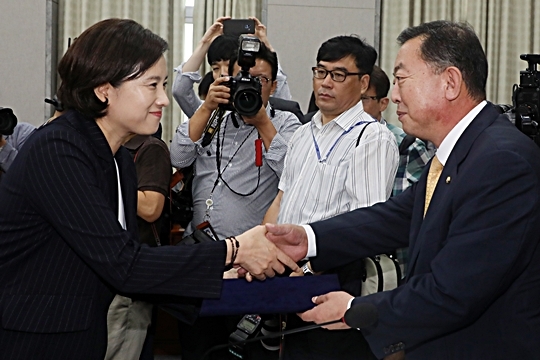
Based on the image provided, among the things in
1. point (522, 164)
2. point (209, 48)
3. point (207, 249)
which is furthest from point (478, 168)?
point (209, 48)

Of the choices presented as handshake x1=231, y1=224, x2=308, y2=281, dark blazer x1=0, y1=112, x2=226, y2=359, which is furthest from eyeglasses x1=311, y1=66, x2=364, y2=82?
dark blazer x1=0, y1=112, x2=226, y2=359

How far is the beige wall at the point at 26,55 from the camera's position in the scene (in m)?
5.39

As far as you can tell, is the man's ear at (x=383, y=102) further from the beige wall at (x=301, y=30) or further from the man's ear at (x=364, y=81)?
the beige wall at (x=301, y=30)

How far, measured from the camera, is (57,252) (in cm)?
182

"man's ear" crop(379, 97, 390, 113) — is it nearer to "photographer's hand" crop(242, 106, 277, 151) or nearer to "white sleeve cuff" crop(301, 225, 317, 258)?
"photographer's hand" crop(242, 106, 277, 151)

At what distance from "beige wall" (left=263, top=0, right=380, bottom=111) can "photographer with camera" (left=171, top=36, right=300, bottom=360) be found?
6.79ft

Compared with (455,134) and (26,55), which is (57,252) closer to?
(455,134)

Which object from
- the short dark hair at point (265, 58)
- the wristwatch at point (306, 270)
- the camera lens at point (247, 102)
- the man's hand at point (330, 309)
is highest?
the short dark hair at point (265, 58)

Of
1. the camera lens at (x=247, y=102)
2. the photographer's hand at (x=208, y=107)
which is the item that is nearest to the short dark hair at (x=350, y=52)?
the camera lens at (x=247, y=102)

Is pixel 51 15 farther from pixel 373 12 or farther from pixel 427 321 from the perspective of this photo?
pixel 427 321

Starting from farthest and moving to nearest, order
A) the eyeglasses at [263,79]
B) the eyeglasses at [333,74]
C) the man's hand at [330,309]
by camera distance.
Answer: the eyeglasses at [263,79] < the eyeglasses at [333,74] < the man's hand at [330,309]

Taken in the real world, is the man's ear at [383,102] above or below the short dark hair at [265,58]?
below

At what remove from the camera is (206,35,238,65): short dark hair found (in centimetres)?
363

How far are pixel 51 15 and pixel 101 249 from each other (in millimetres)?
4030
